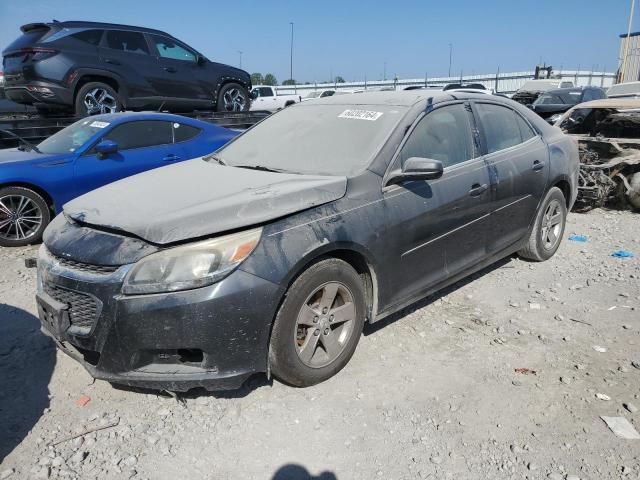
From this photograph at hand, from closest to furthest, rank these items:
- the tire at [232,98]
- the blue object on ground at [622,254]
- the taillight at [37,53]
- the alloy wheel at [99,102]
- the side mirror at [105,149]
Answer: the blue object on ground at [622,254] < the side mirror at [105,149] < the taillight at [37,53] < the alloy wheel at [99,102] < the tire at [232,98]

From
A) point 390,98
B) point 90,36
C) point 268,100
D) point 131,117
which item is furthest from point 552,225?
point 268,100

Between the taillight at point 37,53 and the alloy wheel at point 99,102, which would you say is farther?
the alloy wheel at point 99,102

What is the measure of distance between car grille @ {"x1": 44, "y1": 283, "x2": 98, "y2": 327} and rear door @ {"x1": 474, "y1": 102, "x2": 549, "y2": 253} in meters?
2.93

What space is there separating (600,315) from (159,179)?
3468 millimetres

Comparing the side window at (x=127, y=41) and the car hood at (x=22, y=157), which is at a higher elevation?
the side window at (x=127, y=41)

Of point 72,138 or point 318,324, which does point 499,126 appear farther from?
point 72,138

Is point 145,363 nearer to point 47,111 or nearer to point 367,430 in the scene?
point 367,430

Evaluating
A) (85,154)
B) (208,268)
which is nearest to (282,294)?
(208,268)

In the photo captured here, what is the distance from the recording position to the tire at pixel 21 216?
18.5 feet

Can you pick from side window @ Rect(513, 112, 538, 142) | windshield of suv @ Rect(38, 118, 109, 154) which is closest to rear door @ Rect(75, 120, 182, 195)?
windshield of suv @ Rect(38, 118, 109, 154)

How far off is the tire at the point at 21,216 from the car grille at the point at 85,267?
3.41 metres

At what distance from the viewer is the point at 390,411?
9.34 feet

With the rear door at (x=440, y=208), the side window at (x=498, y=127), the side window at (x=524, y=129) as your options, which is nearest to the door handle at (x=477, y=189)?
the rear door at (x=440, y=208)

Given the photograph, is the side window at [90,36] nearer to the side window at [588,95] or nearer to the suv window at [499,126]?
the suv window at [499,126]
